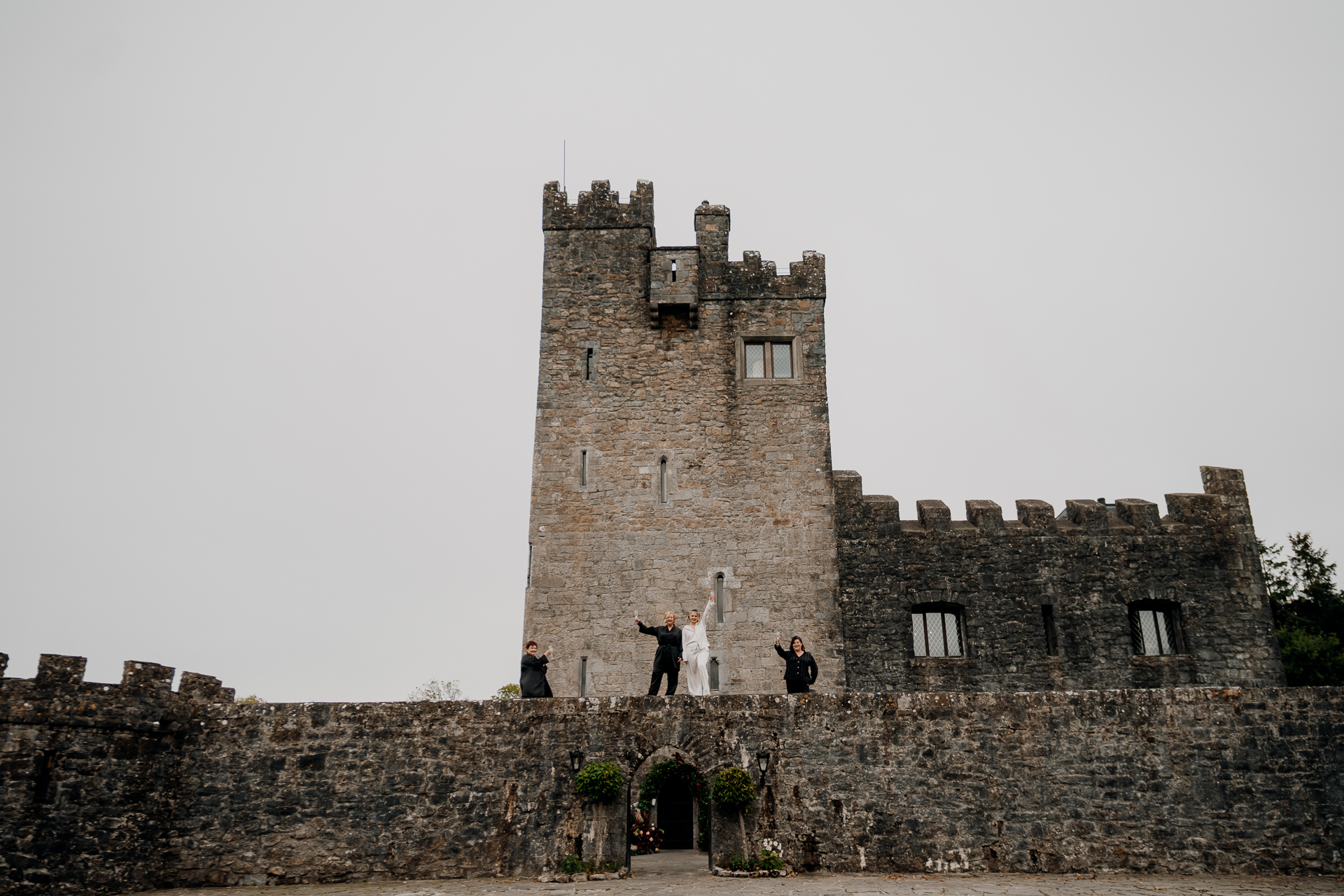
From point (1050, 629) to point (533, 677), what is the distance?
12.1 m

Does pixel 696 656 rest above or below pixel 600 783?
above

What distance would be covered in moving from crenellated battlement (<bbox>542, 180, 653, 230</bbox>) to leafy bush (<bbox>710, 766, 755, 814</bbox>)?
13918mm

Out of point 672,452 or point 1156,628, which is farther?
point 672,452

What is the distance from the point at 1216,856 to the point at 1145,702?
6.75 ft

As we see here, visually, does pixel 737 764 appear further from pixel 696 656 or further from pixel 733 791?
pixel 696 656

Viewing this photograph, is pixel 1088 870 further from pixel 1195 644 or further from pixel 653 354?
pixel 653 354

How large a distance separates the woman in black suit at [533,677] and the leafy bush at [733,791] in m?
3.17

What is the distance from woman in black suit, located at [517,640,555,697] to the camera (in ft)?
44.7

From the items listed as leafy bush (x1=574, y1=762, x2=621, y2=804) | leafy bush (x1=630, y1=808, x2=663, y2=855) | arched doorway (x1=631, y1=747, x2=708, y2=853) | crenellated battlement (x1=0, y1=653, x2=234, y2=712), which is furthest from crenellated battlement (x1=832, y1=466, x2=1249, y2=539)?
crenellated battlement (x1=0, y1=653, x2=234, y2=712)

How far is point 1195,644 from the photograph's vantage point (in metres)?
19.7

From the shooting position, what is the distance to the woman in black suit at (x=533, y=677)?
13617mm

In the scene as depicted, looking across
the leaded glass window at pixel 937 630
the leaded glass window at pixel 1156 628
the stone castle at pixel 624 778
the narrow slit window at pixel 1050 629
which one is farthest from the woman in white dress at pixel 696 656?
the leaded glass window at pixel 1156 628

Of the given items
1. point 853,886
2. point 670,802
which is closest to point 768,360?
point 670,802

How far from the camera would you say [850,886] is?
10719 mm
